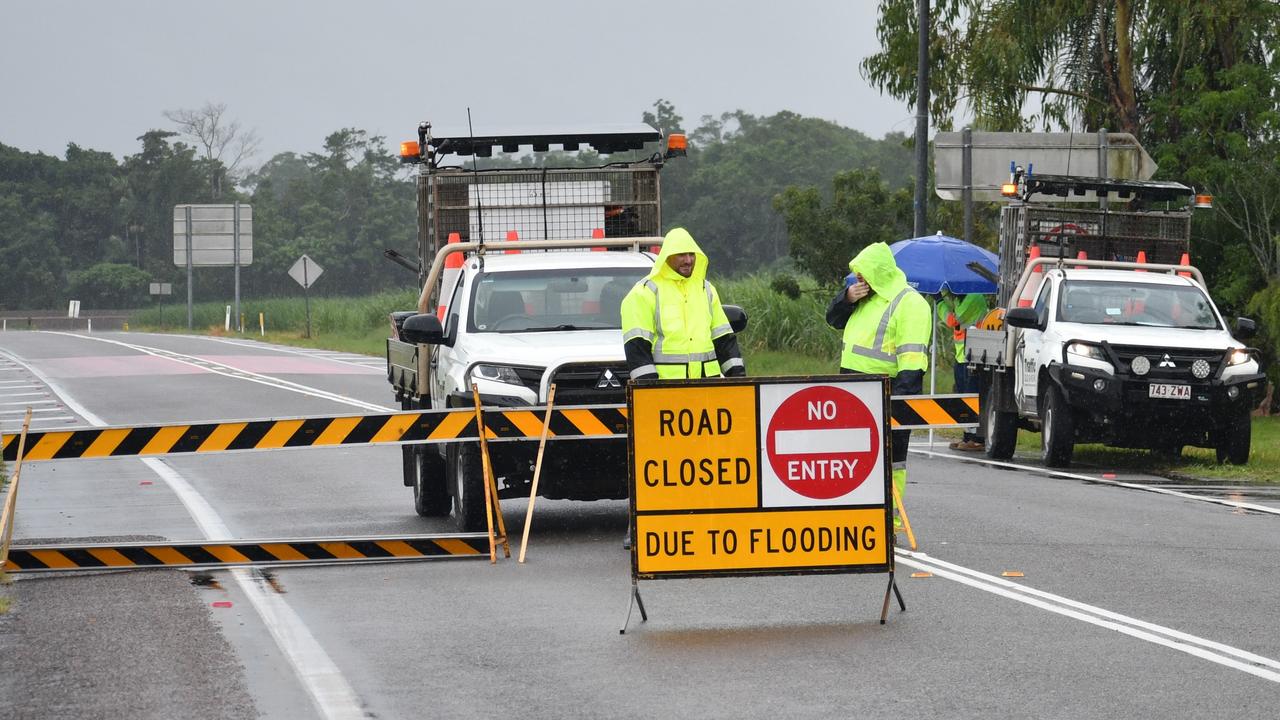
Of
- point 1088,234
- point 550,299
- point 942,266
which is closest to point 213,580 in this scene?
point 550,299

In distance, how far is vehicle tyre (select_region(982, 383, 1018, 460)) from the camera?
65.0 ft

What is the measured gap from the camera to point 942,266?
2289cm

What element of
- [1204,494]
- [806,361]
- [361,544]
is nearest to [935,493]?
[1204,494]

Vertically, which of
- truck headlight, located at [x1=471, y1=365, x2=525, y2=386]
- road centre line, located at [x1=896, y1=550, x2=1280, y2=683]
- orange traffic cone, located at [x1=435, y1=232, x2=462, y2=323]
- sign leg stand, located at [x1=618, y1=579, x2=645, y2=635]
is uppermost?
orange traffic cone, located at [x1=435, y1=232, x2=462, y2=323]

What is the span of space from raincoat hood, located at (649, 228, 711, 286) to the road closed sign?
7.16 feet

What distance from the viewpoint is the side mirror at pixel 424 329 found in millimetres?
12594

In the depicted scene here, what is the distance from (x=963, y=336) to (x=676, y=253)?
38.3ft

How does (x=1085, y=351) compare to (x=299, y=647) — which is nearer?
(x=299, y=647)

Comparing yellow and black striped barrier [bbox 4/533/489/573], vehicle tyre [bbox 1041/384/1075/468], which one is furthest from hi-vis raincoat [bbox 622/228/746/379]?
vehicle tyre [bbox 1041/384/1075/468]

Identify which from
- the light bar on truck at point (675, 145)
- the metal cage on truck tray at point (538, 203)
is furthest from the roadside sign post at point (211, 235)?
the light bar on truck at point (675, 145)

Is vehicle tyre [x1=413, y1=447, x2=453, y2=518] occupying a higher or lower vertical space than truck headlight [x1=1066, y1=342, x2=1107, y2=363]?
lower

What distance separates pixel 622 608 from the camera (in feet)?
31.9

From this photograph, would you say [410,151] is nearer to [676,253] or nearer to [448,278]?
[448,278]

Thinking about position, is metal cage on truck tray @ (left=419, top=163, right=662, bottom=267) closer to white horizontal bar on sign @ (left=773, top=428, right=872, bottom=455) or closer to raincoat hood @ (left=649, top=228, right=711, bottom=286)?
raincoat hood @ (left=649, top=228, right=711, bottom=286)
